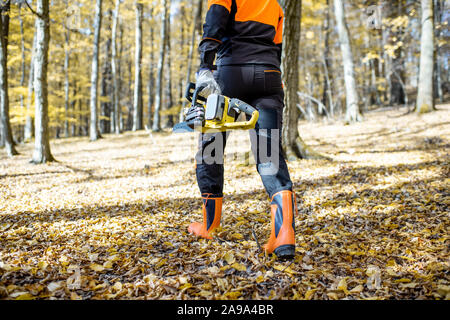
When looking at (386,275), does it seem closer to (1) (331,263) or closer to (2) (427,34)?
(1) (331,263)

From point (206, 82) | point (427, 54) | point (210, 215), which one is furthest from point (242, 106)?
point (427, 54)

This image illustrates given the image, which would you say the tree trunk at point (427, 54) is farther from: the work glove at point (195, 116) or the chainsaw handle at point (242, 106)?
the work glove at point (195, 116)

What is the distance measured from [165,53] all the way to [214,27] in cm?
1723

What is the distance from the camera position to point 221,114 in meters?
2.24

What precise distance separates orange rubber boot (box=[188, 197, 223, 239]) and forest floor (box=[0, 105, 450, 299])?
12 centimetres

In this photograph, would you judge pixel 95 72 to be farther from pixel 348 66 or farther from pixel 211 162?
pixel 211 162

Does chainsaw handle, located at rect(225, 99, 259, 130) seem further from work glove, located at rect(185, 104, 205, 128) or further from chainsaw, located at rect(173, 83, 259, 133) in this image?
work glove, located at rect(185, 104, 205, 128)

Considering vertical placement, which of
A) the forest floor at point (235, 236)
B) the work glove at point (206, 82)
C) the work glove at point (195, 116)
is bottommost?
the forest floor at point (235, 236)

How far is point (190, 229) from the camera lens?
312cm

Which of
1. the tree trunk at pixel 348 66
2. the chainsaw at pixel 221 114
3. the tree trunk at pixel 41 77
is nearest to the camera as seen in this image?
the chainsaw at pixel 221 114

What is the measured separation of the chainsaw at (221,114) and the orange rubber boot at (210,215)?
0.77 metres

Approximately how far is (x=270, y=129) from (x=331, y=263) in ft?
3.98

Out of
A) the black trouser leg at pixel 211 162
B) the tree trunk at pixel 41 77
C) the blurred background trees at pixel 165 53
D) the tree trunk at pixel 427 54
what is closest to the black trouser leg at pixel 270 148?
the black trouser leg at pixel 211 162

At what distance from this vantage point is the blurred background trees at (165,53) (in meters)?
10.5
